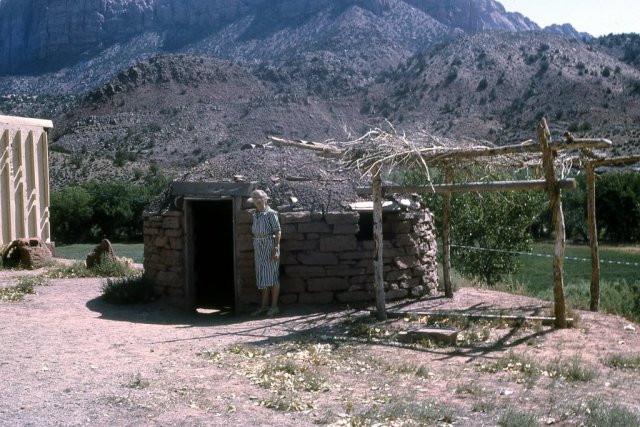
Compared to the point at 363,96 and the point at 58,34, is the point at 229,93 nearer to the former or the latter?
the point at 363,96

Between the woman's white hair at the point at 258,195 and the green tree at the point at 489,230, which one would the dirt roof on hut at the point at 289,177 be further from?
the green tree at the point at 489,230

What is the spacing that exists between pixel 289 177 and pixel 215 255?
2.72 metres

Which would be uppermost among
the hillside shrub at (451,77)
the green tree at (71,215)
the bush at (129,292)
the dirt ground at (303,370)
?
the hillside shrub at (451,77)

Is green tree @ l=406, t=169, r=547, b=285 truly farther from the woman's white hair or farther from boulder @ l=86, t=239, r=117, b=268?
the woman's white hair

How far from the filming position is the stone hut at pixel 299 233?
9.62 meters

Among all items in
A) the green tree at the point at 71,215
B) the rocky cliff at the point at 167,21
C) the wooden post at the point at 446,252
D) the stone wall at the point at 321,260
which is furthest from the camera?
the rocky cliff at the point at 167,21

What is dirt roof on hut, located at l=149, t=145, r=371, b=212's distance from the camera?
9.84 metres

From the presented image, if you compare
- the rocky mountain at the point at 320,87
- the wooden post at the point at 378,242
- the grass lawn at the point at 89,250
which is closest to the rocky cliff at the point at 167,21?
the rocky mountain at the point at 320,87

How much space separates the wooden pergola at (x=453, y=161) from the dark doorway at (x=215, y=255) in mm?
3227

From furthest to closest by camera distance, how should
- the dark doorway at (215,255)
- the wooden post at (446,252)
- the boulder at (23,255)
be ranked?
the boulder at (23,255) < the dark doorway at (215,255) < the wooden post at (446,252)

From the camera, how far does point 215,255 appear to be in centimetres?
→ 1238

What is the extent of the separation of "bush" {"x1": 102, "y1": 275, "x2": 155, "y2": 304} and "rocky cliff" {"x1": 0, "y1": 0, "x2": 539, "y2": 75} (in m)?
50.3

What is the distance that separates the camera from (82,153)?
3947cm

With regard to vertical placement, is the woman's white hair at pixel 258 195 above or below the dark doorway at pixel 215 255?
above
